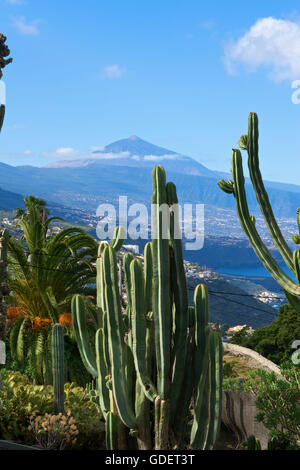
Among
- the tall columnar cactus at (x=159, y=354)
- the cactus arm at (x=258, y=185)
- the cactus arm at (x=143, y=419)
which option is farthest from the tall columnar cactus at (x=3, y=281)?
the cactus arm at (x=258, y=185)

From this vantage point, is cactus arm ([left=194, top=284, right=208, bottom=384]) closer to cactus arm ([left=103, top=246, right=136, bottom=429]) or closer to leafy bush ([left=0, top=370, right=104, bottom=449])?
cactus arm ([left=103, top=246, right=136, bottom=429])

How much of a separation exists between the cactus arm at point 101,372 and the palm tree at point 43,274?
5.64 meters

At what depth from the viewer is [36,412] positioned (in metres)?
7.24

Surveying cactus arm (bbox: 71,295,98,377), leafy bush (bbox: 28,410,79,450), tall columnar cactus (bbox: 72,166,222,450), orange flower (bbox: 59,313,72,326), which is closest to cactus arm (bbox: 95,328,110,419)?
tall columnar cactus (bbox: 72,166,222,450)

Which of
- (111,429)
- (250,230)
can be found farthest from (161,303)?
(250,230)

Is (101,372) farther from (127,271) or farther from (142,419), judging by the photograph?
(127,271)

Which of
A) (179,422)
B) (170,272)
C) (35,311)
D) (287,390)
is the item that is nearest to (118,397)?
(179,422)

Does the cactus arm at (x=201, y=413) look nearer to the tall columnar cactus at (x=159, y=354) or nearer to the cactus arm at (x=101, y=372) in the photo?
the tall columnar cactus at (x=159, y=354)

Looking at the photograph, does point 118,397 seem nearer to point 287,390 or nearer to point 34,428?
point 34,428

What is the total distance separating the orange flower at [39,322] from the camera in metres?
11.5

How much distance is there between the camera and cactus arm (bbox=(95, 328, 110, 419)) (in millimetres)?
5719

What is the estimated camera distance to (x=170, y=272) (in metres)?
5.49

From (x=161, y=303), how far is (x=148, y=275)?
1.77 feet

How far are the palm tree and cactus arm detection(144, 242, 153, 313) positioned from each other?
5866 millimetres
